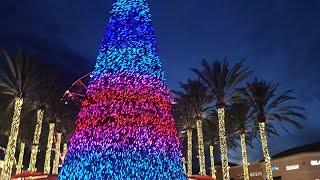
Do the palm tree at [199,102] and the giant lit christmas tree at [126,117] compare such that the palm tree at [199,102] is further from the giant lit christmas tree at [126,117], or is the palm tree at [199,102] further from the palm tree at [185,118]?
the giant lit christmas tree at [126,117]

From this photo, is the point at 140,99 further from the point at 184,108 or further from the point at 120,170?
the point at 184,108

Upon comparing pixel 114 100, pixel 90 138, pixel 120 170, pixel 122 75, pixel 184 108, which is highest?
pixel 184 108

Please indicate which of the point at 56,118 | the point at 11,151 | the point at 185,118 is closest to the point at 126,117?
the point at 11,151

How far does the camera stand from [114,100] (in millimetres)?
14484

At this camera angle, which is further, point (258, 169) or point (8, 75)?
point (258, 169)

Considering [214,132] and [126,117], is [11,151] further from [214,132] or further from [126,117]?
[214,132]

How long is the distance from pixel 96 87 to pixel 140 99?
1854 mm

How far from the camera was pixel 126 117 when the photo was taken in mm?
14133

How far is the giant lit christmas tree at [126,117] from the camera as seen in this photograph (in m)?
13.6

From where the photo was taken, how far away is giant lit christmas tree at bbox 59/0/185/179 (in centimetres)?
1359

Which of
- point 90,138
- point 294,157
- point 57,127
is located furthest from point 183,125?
point 90,138

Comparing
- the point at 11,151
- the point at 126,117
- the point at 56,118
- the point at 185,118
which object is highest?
the point at 185,118

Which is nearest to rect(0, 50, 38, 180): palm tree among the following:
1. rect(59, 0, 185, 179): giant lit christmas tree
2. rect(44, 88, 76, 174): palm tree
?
rect(44, 88, 76, 174): palm tree

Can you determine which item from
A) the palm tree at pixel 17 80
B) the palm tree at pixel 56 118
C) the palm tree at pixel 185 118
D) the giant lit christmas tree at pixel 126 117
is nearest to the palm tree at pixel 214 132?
the palm tree at pixel 185 118
